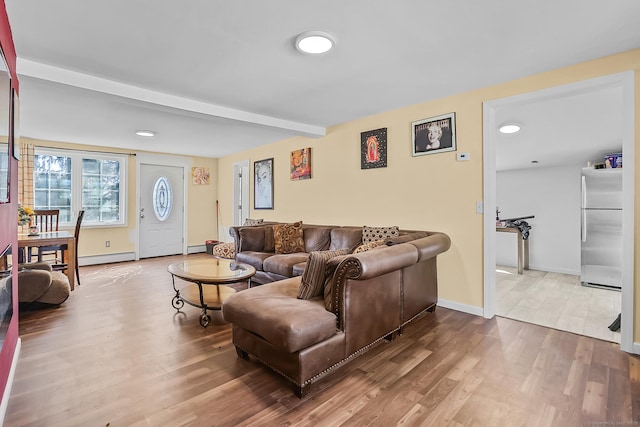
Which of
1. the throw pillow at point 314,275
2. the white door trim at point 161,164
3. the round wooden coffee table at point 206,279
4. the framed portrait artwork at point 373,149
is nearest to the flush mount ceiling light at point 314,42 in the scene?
the throw pillow at point 314,275

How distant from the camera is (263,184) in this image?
578 centimetres

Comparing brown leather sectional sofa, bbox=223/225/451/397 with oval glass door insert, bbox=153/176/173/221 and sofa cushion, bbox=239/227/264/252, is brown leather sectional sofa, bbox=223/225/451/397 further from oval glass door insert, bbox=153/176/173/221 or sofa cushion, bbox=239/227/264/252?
oval glass door insert, bbox=153/176/173/221

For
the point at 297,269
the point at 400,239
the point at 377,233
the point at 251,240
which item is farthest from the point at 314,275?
the point at 251,240

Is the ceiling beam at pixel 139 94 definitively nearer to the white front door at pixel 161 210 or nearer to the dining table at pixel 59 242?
the dining table at pixel 59 242

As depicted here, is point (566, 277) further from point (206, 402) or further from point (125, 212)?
point (125, 212)

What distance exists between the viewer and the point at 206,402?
1686 millimetres

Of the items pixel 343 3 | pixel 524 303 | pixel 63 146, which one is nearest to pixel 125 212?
pixel 63 146

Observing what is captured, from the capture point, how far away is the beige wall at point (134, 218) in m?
5.58

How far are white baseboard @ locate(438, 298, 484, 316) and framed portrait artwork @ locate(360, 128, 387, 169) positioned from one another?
1.71 metres

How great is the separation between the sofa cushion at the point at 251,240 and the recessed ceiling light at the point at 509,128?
3469 millimetres

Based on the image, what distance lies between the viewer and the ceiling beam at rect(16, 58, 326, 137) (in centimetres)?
241

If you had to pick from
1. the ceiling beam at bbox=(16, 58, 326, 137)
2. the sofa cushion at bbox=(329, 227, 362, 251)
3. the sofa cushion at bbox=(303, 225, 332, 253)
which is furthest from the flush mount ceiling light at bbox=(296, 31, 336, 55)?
the sofa cushion at bbox=(303, 225, 332, 253)

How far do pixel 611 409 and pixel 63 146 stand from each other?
24.3ft

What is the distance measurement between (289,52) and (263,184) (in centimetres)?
365
